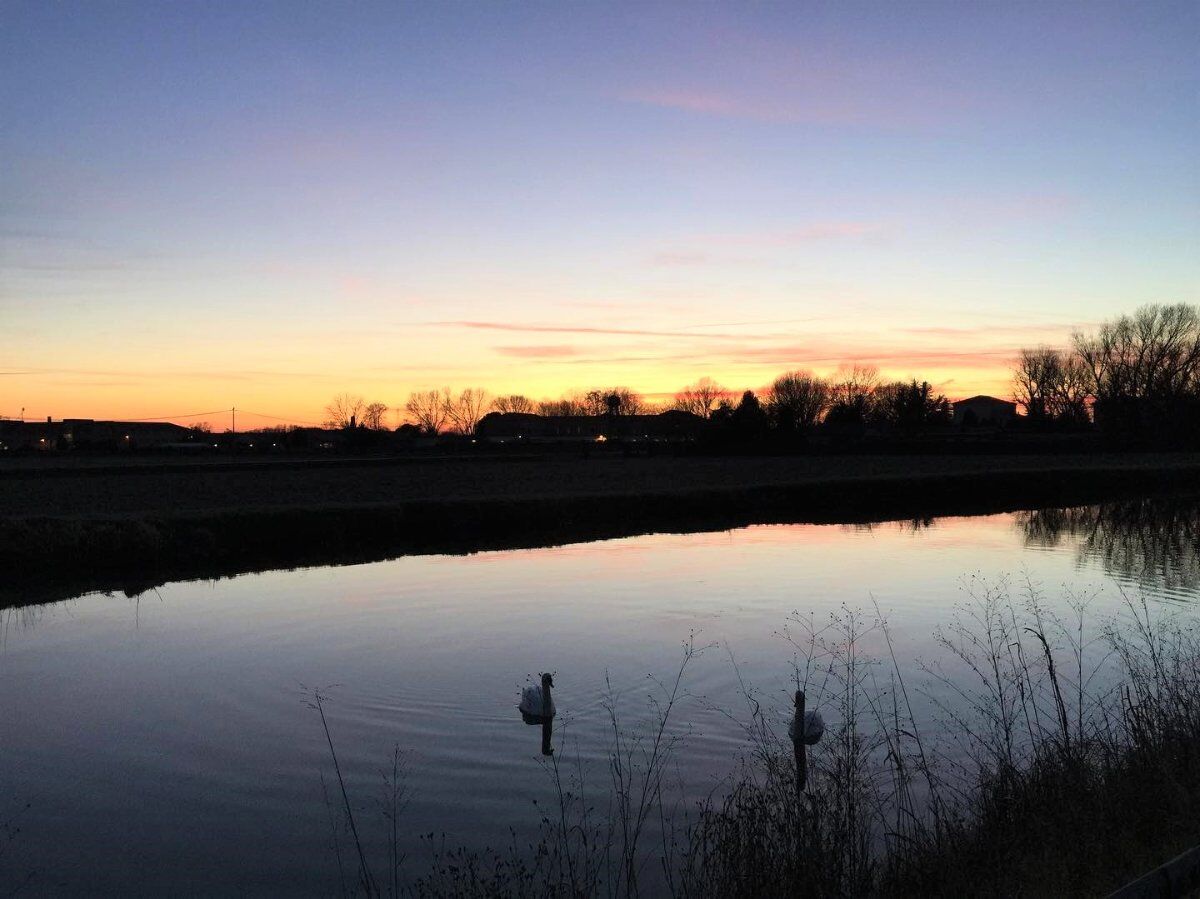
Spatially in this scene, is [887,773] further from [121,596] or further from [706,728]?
[121,596]

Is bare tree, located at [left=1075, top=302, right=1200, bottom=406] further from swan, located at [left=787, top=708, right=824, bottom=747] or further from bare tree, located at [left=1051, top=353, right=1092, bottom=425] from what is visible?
swan, located at [left=787, top=708, right=824, bottom=747]

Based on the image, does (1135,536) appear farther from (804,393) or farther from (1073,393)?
(804,393)

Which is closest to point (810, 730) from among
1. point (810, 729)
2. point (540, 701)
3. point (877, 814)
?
point (810, 729)

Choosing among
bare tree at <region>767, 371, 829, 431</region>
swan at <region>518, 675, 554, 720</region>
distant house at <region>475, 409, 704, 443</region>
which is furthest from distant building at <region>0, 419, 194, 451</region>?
swan at <region>518, 675, 554, 720</region>

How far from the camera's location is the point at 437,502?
29.4 metres

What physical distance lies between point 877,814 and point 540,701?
3.17 meters

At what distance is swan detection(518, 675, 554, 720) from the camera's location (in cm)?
929

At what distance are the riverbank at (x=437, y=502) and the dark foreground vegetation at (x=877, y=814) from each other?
548 inches

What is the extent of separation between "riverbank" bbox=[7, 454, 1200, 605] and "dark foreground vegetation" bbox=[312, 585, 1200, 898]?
548 inches

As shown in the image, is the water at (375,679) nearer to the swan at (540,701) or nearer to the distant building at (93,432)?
the swan at (540,701)

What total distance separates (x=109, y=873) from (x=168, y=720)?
3.73m

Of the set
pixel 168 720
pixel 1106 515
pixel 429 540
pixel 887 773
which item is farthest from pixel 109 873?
pixel 1106 515

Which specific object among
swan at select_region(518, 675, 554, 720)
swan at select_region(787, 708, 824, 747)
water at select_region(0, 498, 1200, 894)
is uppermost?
swan at select_region(787, 708, 824, 747)

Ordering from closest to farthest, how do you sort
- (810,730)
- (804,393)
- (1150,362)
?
(810,730) < (1150,362) < (804,393)
